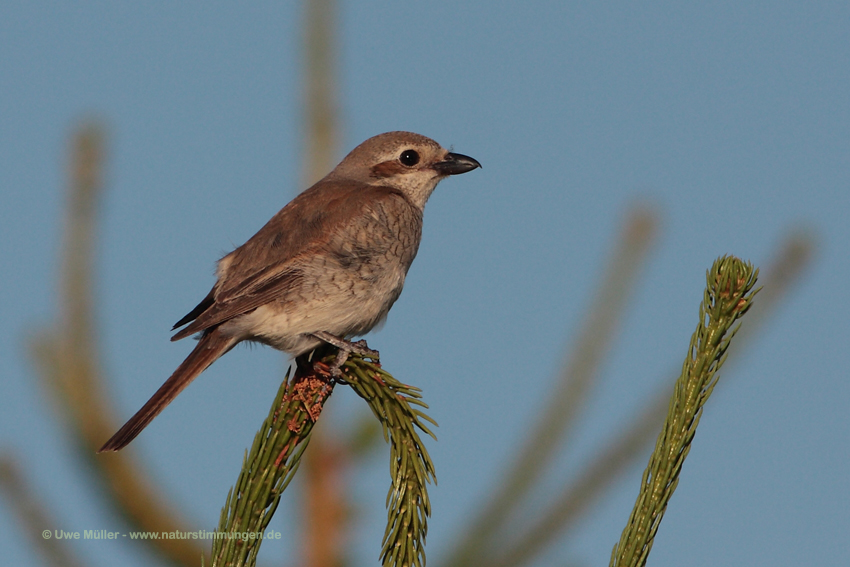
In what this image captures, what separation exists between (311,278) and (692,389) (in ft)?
8.82

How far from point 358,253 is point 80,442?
2020 millimetres

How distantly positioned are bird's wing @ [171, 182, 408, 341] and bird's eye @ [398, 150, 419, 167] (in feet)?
2.50

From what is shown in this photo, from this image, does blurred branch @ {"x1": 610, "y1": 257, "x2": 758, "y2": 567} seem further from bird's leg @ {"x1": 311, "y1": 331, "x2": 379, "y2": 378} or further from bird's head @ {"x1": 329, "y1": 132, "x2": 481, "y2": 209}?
bird's head @ {"x1": 329, "y1": 132, "x2": 481, "y2": 209}

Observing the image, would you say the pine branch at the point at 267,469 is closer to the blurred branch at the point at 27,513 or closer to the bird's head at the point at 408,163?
the blurred branch at the point at 27,513

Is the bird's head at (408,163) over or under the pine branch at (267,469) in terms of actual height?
over

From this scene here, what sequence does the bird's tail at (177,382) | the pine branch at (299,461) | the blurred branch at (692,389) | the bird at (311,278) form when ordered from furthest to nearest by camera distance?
1. the bird at (311,278)
2. the bird's tail at (177,382)
3. the pine branch at (299,461)
4. the blurred branch at (692,389)

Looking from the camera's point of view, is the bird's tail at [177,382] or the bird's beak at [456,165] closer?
the bird's tail at [177,382]

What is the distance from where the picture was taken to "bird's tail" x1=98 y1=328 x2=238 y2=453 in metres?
3.13

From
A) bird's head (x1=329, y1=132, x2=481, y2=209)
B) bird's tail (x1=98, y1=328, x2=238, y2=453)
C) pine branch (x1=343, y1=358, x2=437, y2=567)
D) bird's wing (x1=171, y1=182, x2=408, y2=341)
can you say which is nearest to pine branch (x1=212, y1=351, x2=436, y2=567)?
pine branch (x1=343, y1=358, x2=437, y2=567)

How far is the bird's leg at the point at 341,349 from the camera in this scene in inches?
143

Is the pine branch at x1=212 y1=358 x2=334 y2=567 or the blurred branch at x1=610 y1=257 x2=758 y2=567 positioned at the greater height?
the blurred branch at x1=610 y1=257 x2=758 y2=567

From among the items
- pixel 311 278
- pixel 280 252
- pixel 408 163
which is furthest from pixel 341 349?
pixel 408 163

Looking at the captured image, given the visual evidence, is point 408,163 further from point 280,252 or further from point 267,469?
point 267,469

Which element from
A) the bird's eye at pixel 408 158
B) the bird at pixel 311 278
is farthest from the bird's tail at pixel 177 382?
the bird's eye at pixel 408 158
